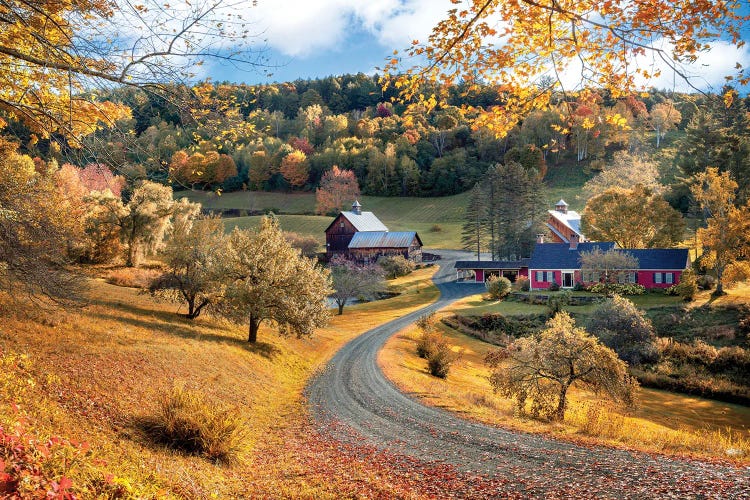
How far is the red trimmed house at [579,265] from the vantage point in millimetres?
46750

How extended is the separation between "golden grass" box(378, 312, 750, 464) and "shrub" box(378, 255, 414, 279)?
90.8 feet

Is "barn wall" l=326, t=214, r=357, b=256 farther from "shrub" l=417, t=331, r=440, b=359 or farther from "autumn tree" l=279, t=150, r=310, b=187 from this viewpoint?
"shrub" l=417, t=331, r=440, b=359

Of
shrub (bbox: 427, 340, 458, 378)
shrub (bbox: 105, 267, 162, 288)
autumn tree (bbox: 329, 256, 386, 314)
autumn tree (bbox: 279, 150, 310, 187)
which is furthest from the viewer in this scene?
autumn tree (bbox: 279, 150, 310, 187)

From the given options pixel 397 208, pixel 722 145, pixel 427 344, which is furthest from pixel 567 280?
pixel 397 208

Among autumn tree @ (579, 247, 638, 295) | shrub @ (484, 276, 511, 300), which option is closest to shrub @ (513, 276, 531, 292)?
shrub @ (484, 276, 511, 300)

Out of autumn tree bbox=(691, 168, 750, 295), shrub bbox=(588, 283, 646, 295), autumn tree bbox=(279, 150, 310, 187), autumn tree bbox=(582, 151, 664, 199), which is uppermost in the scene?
autumn tree bbox=(279, 150, 310, 187)

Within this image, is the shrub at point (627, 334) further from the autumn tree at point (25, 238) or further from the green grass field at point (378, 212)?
the green grass field at point (378, 212)

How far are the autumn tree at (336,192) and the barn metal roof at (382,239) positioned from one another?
2583 centimetres

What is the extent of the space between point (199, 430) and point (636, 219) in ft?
176

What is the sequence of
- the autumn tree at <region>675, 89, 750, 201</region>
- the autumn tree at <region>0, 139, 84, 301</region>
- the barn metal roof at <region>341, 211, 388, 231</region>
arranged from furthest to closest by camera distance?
the barn metal roof at <region>341, 211, 388, 231</region>
the autumn tree at <region>675, 89, 750, 201</region>
the autumn tree at <region>0, 139, 84, 301</region>

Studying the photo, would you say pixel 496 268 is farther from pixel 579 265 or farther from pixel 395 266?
pixel 395 266

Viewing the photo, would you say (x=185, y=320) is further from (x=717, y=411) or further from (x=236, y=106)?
(x=717, y=411)

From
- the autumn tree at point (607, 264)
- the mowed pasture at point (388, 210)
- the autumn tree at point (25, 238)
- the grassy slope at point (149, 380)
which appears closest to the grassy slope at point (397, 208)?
the mowed pasture at point (388, 210)

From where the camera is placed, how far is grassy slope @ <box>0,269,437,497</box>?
8.89 meters
